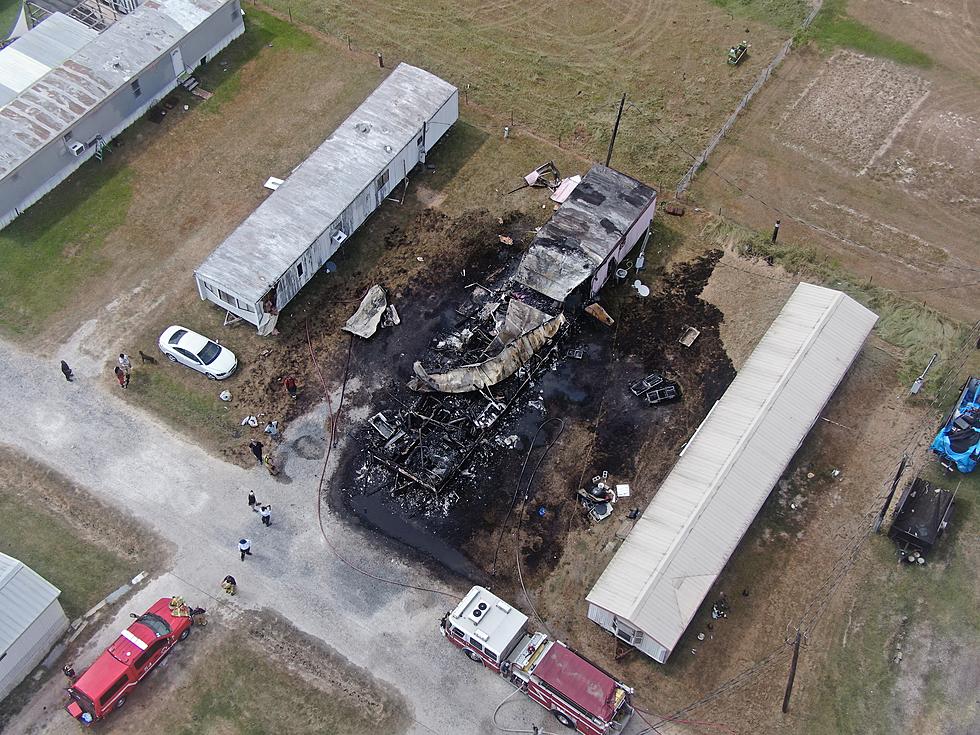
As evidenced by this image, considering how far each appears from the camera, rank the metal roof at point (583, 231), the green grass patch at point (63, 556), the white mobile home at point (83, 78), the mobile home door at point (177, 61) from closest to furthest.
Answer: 1. the green grass patch at point (63, 556)
2. the metal roof at point (583, 231)
3. the white mobile home at point (83, 78)
4. the mobile home door at point (177, 61)

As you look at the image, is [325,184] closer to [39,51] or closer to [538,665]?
[39,51]

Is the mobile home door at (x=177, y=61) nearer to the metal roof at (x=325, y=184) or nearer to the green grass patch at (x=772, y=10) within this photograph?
the metal roof at (x=325, y=184)

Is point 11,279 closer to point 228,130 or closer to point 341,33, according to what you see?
point 228,130

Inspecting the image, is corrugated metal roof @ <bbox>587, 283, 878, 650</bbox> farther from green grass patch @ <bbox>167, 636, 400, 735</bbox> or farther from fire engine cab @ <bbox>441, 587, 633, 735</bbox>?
green grass patch @ <bbox>167, 636, 400, 735</bbox>

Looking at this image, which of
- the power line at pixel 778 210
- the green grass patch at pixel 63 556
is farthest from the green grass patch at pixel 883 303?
the green grass patch at pixel 63 556

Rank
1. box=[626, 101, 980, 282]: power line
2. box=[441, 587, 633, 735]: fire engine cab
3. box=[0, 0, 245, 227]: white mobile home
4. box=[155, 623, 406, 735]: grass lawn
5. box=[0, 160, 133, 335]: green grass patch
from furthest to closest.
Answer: box=[0, 0, 245, 227]: white mobile home
box=[626, 101, 980, 282]: power line
box=[0, 160, 133, 335]: green grass patch
box=[155, 623, 406, 735]: grass lawn
box=[441, 587, 633, 735]: fire engine cab

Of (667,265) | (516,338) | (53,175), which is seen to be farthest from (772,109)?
(53,175)

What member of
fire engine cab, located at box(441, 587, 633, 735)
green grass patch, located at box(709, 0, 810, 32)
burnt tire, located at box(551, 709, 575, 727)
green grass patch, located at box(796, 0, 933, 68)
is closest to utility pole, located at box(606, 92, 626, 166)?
green grass patch, located at box(709, 0, 810, 32)
